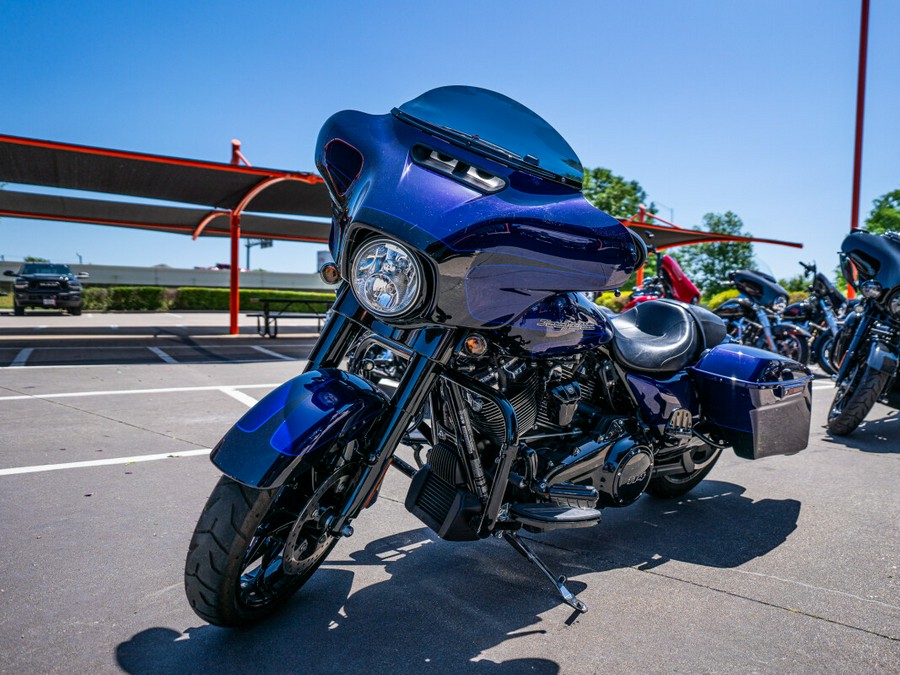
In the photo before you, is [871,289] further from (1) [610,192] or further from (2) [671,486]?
(1) [610,192]

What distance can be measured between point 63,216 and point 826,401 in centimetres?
2019

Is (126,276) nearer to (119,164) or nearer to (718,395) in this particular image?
(119,164)

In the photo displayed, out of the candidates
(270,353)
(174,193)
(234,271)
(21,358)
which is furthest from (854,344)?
(174,193)

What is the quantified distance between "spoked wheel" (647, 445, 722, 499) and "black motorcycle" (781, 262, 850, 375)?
5.98 meters

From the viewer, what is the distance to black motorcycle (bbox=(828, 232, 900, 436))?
533 centimetres

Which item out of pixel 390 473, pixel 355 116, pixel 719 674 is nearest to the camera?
pixel 719 674

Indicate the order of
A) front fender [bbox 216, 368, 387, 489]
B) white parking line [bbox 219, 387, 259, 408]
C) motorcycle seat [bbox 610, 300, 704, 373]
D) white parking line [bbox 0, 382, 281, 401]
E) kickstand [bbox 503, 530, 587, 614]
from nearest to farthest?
front fender [bbox 216, 368, 387, 489], kickstand [bbox 503, 530, 587, 614], motorcycle seat [bbox 610, 300, 704, 373], white parking line [bbox 0, 382, 281, 401], white parking line [bbox 219, 387, 259, 408]

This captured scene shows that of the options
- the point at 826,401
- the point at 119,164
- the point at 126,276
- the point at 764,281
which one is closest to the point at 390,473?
the point at 826,401

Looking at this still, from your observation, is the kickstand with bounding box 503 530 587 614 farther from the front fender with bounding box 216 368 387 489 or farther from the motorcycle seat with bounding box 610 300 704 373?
the motorcycle seat with bounding box 610 300 704 373

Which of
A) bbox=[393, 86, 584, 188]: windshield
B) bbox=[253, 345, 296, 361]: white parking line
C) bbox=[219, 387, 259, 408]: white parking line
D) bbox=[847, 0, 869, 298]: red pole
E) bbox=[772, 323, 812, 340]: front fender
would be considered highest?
bbox=[847, 0, 869, 298]: red pole

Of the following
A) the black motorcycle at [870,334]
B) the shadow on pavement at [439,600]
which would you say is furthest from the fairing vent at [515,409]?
the black motorcycle at [870,334]

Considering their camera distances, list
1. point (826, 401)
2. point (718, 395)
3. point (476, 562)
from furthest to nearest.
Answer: point (826, 401) < point (718, 395) < point (476, 562)

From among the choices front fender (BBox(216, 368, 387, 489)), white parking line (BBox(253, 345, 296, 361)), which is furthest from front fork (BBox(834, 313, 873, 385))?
white parking line (BBox(253, 345, 296, 361))

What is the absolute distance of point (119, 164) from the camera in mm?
11742
